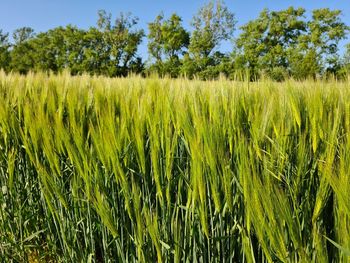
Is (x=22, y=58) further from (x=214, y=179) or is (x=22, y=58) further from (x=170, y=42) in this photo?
(x=214, y=179)

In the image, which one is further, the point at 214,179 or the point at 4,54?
the point at 4,54

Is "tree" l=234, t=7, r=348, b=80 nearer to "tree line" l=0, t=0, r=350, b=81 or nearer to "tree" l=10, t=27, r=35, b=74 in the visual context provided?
"tree line" l=0, t=0, r=350, b=81

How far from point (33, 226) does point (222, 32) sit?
2573 cm

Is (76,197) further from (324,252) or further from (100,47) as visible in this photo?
(100,47)

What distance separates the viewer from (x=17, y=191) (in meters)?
1.44

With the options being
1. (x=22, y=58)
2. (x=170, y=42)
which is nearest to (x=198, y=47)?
(x=170, y=42)

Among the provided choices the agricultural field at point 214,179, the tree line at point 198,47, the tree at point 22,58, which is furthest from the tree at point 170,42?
the agricultural field at point 214,179

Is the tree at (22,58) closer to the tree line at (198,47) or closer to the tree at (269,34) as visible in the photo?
the tree line at (198,47)

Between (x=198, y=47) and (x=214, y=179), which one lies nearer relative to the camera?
(x=214, y=179)

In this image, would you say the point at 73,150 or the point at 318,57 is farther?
the point at 318,57

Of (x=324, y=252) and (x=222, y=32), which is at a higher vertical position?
(x=222, y=32)

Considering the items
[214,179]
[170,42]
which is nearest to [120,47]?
[170,42]

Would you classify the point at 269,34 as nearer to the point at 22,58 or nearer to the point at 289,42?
the point at 289,42

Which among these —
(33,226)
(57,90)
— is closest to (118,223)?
(33,226)
